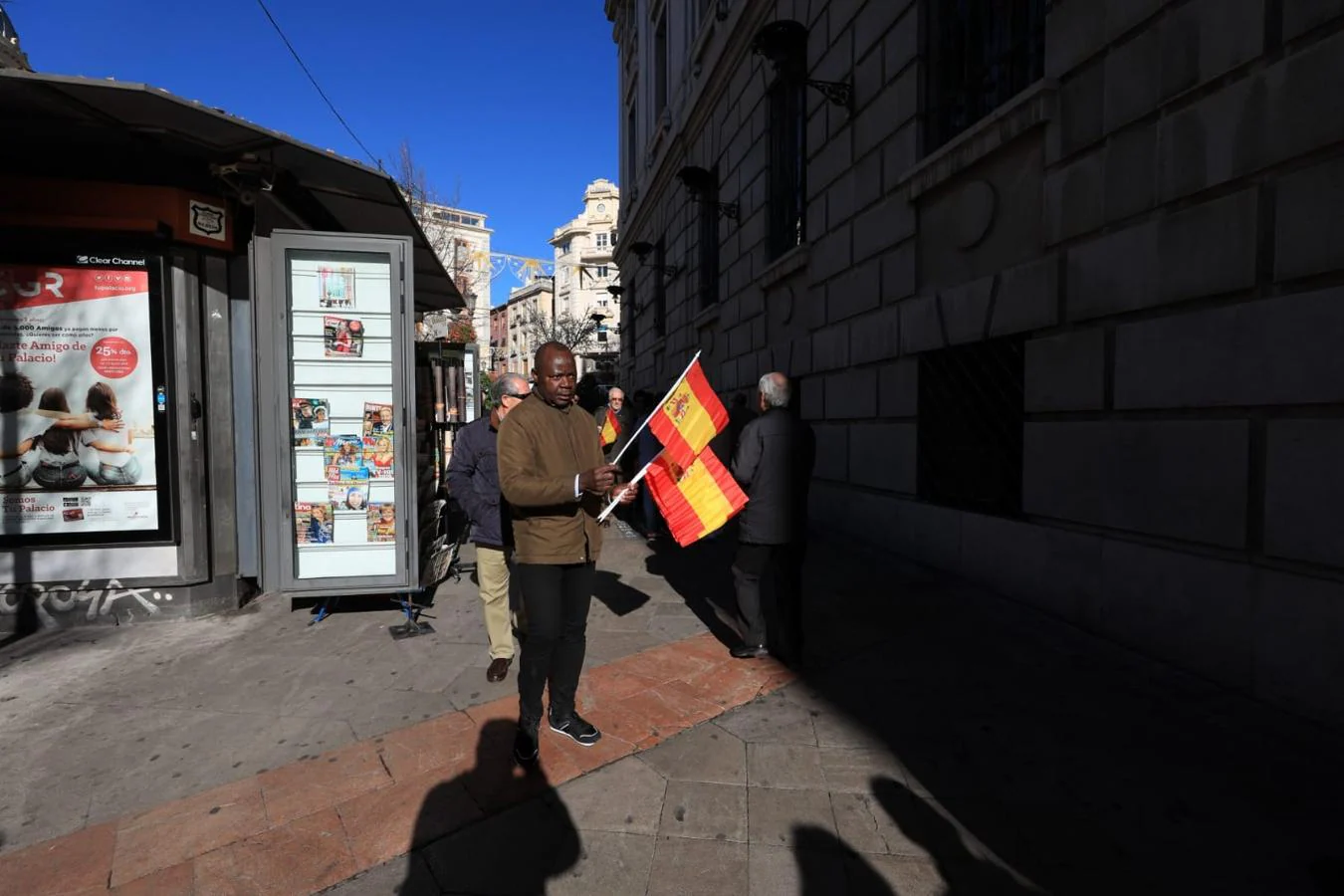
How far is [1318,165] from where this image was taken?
326cm

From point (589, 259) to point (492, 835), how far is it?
268ft

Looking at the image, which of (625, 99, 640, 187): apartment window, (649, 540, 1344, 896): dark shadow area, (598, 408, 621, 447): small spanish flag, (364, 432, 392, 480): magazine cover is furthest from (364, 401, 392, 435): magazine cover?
(625, 99, 640, 187): apartment window

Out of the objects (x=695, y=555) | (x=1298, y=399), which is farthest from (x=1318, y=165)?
(x=695, y=555)

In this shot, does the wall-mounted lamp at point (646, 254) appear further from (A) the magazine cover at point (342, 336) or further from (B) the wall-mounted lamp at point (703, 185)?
(A) the magazine cover at point (342, 336)

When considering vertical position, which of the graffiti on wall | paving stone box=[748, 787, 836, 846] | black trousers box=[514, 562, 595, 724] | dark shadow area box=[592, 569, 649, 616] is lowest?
paving stone box=[748, 787, 836, 846]

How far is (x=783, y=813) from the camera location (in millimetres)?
2678

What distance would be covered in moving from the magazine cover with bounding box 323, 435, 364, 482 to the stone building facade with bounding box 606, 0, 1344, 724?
5.14 m

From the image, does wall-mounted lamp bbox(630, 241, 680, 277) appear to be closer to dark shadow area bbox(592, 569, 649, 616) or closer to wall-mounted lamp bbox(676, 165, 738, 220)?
wall-mounted lamp bbox(676, 165, 738, 220)

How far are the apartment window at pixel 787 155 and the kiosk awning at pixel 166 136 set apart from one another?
19.1ft

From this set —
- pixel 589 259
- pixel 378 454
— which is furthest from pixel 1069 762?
pixel 589 259

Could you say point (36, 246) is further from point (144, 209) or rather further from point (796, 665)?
point (796, 665)

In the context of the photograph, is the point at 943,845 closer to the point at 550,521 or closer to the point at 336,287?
the point at 550,521

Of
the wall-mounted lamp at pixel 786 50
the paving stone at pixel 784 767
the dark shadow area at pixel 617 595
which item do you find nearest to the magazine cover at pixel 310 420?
the dark shadow area at pixel 617 595

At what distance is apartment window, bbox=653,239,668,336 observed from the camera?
18.6 meters
